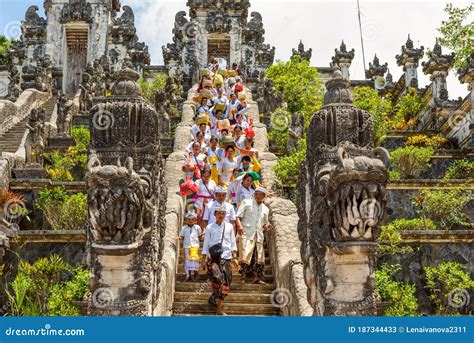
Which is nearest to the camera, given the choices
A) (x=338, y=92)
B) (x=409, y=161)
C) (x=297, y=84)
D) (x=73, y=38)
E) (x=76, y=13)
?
(x=338, y=92)

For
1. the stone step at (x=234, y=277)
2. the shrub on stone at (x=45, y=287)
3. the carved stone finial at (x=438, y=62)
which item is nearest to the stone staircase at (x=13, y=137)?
the shrub on stone at (x=45, y=287)

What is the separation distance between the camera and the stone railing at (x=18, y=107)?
20.4 metres

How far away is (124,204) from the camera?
6.98 m

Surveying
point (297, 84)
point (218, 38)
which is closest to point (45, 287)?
point (297, 84)

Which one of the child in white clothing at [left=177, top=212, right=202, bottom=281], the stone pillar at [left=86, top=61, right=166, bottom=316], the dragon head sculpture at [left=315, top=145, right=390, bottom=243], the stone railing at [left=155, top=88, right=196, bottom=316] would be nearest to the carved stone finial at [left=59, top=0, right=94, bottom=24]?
the stone railing at [left=155, top=88, right=196, bottom=316]

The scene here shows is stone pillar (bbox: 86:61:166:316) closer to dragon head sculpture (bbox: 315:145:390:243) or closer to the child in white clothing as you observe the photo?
the child in white clothing

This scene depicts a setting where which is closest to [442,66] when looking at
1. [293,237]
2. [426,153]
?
[426,153]

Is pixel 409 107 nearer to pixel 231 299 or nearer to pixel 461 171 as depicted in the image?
pixel 461 171

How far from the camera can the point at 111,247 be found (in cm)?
701

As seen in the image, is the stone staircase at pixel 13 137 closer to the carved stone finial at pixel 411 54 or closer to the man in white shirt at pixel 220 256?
the man in white shirt at pixel 220 256

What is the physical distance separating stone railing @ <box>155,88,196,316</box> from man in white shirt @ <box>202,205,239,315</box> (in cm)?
51

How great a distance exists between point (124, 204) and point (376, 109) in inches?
561

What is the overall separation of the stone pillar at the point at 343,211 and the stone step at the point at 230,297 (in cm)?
172

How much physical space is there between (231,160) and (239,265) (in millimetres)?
2569
